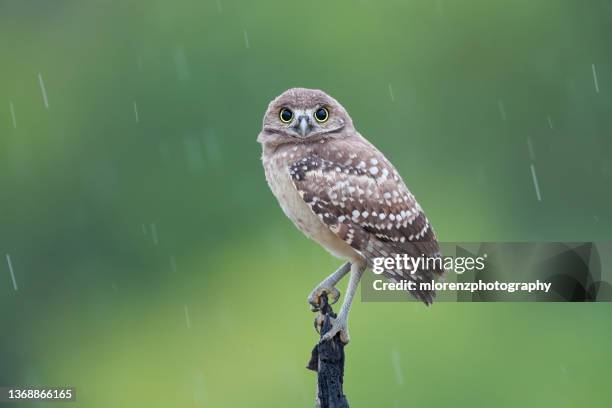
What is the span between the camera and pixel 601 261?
661cm

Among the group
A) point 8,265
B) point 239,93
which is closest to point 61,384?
point 8,265

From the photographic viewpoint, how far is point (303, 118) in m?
6.23

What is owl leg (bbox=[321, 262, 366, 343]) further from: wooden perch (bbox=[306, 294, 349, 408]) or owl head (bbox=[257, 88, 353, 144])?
owl head (bbox=[257, 88, 353, 144])

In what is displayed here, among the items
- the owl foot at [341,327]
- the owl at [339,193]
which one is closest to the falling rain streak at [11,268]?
the owl at [339,193]

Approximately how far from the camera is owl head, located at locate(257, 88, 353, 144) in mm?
6189

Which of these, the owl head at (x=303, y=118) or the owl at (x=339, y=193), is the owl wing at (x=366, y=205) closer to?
the owl at (x=339, y=193)

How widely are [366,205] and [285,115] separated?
0.68 meters

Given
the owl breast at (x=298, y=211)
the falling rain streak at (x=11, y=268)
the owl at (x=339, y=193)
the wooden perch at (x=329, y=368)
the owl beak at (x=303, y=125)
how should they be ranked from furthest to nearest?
1. the falling rain streak at (x=11, y=268)
2. the owl breast at (x=298, y=211)
3. the owl at (x=339, y=193)
4. the owl beak at (x=303, y=125)
5. the wooden perch at (x=329, y=368)

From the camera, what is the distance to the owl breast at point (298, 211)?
6.51 metres

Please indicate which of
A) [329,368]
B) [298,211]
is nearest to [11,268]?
[298,211]

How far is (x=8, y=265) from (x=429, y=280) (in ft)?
27.8

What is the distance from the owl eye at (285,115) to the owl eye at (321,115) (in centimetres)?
14

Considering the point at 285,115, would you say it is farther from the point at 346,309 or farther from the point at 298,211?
the point at 346,309

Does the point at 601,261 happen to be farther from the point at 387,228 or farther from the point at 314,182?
the point at 314,182
